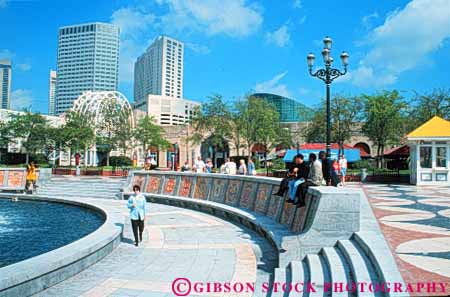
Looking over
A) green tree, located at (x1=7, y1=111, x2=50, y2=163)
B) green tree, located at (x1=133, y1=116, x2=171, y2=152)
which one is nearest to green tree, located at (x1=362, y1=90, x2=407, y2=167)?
green tree, located at (x1=133, y1=116, x2=171, y2=152)

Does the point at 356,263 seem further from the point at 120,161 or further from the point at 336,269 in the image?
the point at 120,161

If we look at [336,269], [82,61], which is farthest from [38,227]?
[82,61]

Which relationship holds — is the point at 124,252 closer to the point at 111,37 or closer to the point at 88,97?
the point at 88,97

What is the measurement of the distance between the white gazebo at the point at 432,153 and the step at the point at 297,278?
18928 millimetres

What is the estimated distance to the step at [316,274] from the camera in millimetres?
5746

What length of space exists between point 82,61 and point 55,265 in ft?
605

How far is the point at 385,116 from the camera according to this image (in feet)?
126

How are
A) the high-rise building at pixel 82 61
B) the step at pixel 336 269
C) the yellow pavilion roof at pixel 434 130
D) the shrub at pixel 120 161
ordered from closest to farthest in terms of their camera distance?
the step at pixel 336 269
the yellow pavilion roof at pixel 434 130
the shrub at pixel 120 161
the high-rise building at pixel 82 61

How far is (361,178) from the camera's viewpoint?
27891 millimetres

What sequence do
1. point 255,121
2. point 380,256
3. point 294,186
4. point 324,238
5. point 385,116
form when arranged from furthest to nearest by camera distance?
point 255,121, point 385,116, point 294,186, point 324,238, point 380,256

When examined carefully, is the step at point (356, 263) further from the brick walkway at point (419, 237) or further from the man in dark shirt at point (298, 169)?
the man in dark shirt at point (298, 169)

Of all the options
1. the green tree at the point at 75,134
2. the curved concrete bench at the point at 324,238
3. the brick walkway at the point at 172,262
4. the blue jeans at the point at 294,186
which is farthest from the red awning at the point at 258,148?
the blue jeans at the point at 294,186

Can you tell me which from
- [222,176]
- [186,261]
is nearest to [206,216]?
[222,176]

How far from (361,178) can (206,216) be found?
16362 mm
